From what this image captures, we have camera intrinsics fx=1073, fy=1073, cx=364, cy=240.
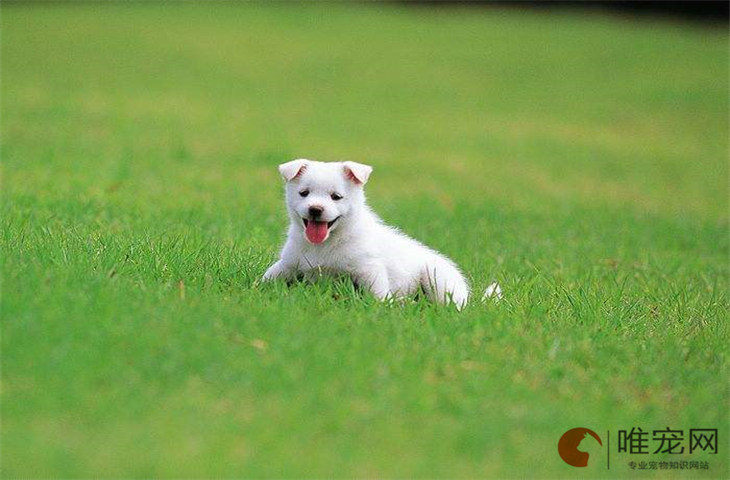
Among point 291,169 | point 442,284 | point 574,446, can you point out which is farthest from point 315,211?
point 574,446

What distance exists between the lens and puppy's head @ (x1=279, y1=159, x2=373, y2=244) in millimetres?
6039

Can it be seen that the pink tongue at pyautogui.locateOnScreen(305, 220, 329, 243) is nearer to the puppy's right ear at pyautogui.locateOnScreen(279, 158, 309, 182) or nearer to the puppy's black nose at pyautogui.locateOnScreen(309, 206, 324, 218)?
the puppy's black nose at pyautogui.locateOnScreen(309, 206, 324, 218)

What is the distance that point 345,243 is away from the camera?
632cm

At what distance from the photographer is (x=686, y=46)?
101 feet

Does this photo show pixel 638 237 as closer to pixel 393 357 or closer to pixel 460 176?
pixel 460 176

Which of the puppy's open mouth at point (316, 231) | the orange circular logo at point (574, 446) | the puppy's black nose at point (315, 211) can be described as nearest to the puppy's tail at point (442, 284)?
the puppy's open mouth at point (316, 231)

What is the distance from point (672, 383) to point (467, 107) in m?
17.2

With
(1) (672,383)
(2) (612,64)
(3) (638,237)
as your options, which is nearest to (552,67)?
(2) (612,64)

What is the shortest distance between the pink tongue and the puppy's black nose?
0.29 feet

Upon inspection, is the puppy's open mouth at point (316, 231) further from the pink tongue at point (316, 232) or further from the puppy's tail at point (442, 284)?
the puppy's tail at point (442, 284)

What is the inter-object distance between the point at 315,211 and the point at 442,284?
3.32 feet

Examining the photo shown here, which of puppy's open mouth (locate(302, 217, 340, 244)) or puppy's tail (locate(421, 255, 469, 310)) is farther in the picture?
puppy's tail (locate(421, 255, 469, 310))

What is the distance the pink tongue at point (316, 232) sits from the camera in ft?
20.0

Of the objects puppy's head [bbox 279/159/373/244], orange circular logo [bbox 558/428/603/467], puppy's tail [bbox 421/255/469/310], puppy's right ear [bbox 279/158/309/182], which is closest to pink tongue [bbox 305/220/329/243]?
puppy's head [bbox 279/159/373/244]
